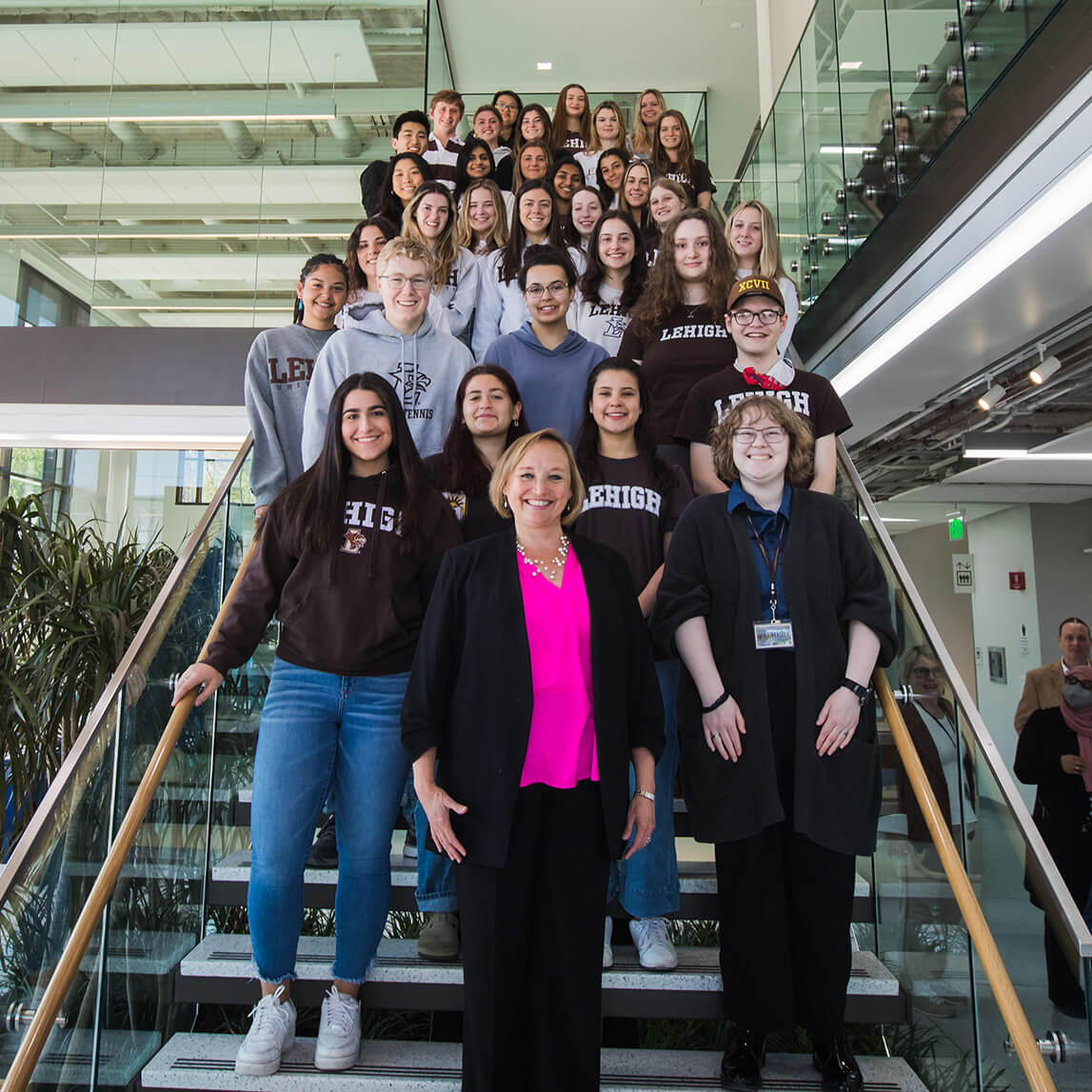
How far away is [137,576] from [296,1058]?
2.27 metres

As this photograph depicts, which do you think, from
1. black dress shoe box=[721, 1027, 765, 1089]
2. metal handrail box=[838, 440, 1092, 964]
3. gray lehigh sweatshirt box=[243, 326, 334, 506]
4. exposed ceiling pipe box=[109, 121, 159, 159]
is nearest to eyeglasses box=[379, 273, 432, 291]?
gray lehigh sweatshirt box=[243, 326, 334, 506]

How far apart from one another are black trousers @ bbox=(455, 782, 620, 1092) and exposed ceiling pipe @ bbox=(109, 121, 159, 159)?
7625 mm

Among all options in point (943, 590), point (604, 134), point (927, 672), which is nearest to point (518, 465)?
point (927, 672)

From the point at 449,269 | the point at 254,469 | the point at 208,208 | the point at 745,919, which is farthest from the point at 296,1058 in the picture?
the point at 208,208

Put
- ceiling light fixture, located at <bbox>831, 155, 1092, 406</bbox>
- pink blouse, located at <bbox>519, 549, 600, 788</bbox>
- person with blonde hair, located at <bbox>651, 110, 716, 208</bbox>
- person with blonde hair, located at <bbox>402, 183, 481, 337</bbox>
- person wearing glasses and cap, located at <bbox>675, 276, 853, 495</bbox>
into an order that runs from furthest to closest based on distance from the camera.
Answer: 1. person with blonde hair, located at <bbox>651, 110, 716, 208</bbox>
2. person with blonde hair, located at <bbox>402, 183, 481, 337</bbox>
3. ceiling light fixture, located at <bbox>831, 155, 1092, 406</bbox>
4. person wearing glasses and cap, located at <bbox>675, 276, 853, 495</bbox>
5. pink blouse, located at <bbox>519, 549, 600, 788</bbox>

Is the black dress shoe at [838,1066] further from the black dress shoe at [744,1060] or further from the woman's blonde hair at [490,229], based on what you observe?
the woman's blonde hair at [490,229]

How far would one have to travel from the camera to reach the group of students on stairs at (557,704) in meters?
1.83

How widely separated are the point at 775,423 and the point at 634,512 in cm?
44

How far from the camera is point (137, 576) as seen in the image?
3.78 m

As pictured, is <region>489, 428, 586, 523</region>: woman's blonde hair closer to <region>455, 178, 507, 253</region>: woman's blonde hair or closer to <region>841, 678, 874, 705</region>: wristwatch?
<region>841, 678, 874, 705</region>: wristwatch

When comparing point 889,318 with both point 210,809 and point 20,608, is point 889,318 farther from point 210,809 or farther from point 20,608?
point 20,608

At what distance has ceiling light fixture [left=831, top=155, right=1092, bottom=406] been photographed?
3.20 meters

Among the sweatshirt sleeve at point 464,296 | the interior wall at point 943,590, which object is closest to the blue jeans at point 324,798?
the sweatshirt sleeve at point 464,296

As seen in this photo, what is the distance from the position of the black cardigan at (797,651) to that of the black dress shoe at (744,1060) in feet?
1.58
